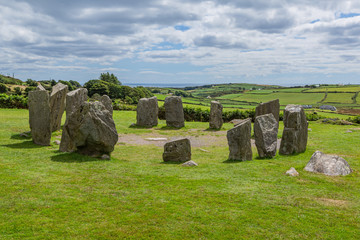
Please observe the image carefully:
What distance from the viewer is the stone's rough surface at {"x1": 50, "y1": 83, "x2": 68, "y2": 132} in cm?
1997

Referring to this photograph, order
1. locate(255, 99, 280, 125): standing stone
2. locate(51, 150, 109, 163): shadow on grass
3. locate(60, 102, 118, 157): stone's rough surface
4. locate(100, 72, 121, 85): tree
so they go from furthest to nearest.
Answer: locate(100, 72, 121, 85): tree
locate(255, 99, 280, 125): standing stone
locate(60, 102, 118, 157): stone's rough surface
locate(51, 150, 109, 163): shadow on grass

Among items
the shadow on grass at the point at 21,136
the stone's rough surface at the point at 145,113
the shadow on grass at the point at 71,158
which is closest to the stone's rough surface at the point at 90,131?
the shadow on grass at the point at 71,158

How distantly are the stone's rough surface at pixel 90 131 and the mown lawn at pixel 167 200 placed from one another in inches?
27.6

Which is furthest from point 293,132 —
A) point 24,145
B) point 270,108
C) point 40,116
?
point 24,145

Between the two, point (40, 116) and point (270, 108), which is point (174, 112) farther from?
point (40, 116)

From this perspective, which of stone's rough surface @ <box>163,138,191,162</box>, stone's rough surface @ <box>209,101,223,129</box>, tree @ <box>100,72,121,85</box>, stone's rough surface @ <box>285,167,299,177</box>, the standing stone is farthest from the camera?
tree @ <box>100,72,121,85</box>

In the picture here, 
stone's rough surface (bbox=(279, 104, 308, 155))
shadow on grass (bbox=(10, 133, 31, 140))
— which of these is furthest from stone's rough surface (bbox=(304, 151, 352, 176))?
shadow on grass (bbox=(10, 133, 31, 140))

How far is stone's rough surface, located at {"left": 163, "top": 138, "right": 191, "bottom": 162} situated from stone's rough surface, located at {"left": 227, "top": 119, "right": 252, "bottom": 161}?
7.06 feet

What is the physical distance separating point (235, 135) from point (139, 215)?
7759 millimetres

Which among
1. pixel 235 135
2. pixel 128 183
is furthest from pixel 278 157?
pixel 128 183

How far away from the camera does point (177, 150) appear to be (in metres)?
14.4

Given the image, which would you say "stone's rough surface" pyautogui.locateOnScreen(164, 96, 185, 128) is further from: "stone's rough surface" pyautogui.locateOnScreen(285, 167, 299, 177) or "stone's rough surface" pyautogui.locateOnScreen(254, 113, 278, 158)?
"stone's rough surface" pyautogui.locateOnScreen(285, 167, 299, 177)

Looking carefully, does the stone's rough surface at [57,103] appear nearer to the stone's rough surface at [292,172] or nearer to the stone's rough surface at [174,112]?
the stone's rough surface at [174,112]

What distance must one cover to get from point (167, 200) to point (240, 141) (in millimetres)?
6632
